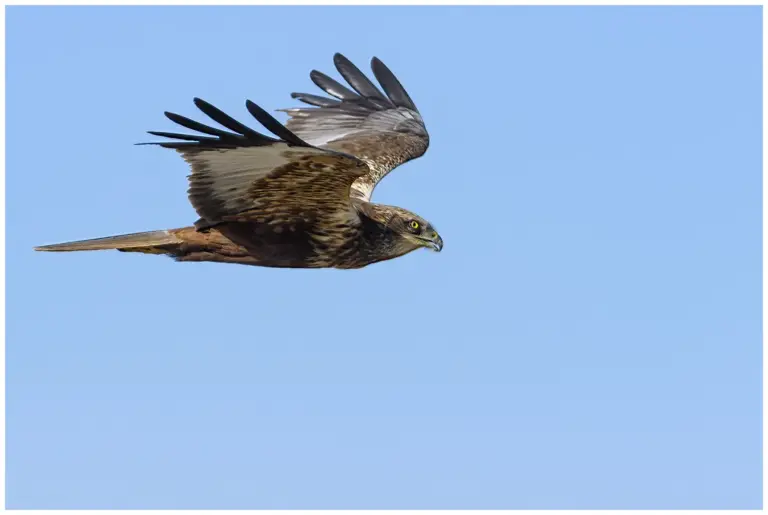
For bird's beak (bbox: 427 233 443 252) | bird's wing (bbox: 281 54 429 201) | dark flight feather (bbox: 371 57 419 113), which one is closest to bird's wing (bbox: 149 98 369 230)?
bird's beak (bbox: 427 233 443 252)

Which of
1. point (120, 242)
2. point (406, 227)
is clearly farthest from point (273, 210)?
point (120, 242)

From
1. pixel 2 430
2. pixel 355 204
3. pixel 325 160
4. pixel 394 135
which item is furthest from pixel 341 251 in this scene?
pixel 2 430

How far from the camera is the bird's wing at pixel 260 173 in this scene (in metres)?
9.78

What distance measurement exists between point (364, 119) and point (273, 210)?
4026 mm

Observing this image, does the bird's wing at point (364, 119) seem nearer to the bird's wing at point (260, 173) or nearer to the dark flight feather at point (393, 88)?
the dark flight feather at point (393, 88)

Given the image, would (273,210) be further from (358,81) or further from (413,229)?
(358,81)

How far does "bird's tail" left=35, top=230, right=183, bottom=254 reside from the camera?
11.3 metres

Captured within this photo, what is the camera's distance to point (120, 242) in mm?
11273

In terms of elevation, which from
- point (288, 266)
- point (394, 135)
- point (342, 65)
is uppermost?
point (342, 65)

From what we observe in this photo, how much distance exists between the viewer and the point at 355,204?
1127 cm

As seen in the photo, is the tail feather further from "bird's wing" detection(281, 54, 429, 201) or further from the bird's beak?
"bird's wing" detection(281, 54, 429, 201)

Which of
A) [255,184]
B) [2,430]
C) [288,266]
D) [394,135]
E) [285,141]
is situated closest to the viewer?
[285,141]

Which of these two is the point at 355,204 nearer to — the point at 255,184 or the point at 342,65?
the point at 255,184

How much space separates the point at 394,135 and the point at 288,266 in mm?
3322
